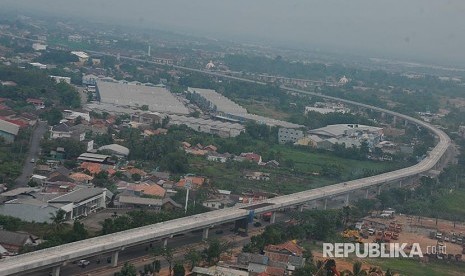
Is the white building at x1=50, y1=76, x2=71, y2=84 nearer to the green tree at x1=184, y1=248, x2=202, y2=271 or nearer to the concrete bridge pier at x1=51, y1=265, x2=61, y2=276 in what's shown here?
the green tree at x1=184, y1=248, x2=202, y2=271

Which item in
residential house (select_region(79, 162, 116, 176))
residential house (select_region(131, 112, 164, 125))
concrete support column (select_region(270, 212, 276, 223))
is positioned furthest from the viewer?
residential house (select_region(131, 112, 164, 125))

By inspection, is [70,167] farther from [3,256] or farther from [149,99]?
[149,99]

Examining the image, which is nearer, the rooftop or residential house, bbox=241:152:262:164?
the rooftop

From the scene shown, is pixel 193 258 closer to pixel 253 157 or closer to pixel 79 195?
pixel 79 195

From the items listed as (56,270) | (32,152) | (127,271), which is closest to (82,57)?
(32,152)

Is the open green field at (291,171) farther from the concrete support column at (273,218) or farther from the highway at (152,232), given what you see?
the concrete support column at (273,218)

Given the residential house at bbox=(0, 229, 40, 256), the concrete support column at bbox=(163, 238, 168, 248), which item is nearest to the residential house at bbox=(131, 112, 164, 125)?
the concrete support column at bbox=(163, 238, 168, 248)
